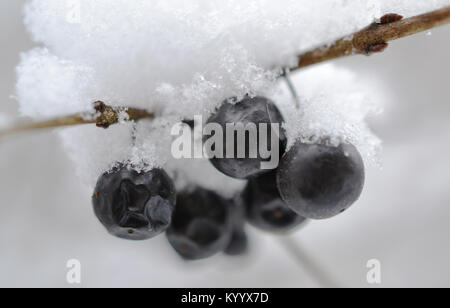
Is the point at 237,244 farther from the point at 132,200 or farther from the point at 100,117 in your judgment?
the point at 100,117

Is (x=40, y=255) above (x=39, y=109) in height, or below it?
below

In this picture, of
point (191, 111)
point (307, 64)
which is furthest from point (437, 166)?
point (191, 111)

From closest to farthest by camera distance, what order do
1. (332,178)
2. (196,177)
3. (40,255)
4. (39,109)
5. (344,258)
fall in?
(332,178) → (39,109) → (196,177) → (40,255) → (344,258)

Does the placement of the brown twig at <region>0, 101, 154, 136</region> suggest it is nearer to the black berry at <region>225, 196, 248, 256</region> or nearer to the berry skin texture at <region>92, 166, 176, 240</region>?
the berry skin texture at <region>92, 166, 176, 240</region>

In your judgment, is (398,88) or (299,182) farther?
(398,88)

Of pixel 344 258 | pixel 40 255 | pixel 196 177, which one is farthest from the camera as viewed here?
pixel 344 258

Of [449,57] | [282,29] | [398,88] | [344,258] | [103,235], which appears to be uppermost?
[449,57]

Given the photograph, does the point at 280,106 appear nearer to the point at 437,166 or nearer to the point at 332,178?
the point at 332,178
